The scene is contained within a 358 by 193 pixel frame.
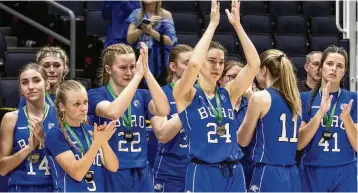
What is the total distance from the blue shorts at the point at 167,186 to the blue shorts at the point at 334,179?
913 mm

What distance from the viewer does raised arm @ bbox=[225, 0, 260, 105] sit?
5078 millimetres

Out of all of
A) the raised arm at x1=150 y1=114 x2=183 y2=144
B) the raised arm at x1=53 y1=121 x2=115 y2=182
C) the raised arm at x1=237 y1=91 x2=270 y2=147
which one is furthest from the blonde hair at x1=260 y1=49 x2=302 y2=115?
the raised arm at x1=53 y1=121 x2=115 y2=182

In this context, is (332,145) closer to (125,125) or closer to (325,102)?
(325,102)

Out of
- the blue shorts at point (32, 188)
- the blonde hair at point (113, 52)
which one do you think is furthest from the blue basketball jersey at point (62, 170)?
the blonde hair at point (113, 52)

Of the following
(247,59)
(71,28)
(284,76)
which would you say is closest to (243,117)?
(284,76)

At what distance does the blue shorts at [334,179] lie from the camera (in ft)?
19.1

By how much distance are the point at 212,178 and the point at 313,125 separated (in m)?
0.95

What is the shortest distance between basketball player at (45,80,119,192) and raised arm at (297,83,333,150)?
4.56ft

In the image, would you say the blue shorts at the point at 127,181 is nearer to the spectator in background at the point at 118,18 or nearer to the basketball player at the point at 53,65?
the basketball player at the point at 53,65

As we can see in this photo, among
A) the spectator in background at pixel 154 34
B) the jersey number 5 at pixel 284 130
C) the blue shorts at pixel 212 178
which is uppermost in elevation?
the spectator in background at pixel 154 34

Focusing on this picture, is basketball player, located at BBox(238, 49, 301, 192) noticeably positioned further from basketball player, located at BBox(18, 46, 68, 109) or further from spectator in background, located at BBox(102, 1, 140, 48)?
spectator in background, located at BBox(102, 1, 140, 48)

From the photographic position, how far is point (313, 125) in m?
5.63

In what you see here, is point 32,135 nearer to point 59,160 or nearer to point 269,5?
point 59,160

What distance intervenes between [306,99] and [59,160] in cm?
203
